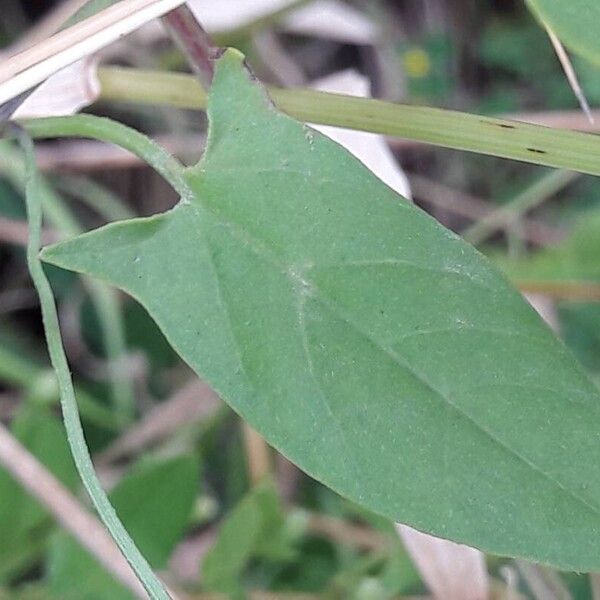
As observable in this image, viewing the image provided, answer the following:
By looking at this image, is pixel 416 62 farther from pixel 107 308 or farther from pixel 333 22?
pixel 107 308

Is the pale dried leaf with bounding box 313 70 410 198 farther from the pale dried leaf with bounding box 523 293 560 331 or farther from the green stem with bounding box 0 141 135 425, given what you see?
the green stem with bounding box 0 141 135 425

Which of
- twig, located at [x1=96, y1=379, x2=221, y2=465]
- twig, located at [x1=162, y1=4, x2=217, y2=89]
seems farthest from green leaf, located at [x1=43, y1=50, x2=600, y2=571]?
twig, located at [x1=96, y1=379, x2=221, y2=465]

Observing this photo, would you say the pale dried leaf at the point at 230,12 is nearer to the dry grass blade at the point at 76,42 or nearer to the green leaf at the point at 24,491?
the green leaf at the point at 24,491

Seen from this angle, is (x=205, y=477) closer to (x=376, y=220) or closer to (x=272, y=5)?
(x=272, y=5)

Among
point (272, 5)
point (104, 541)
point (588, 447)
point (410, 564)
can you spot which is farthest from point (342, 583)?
point (272, 5)

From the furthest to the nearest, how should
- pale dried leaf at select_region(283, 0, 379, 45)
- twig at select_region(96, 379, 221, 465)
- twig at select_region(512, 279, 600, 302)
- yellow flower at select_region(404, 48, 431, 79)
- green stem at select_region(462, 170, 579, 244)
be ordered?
1. yellow flower at select_region(404, 48, 431, 79)
2. pale dried leaf at select_region(283, 0, 379, 45)
3. green stem at select_region(462, 170, 579, 244)
4. twig at select_region(96, 379, 221, 465)
5. twig at select_region(512, 279, 600, 302)

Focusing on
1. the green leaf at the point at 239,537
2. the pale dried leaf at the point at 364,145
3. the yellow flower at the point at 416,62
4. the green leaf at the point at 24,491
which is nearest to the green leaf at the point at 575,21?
the pale dried leaf at the point at 364,145

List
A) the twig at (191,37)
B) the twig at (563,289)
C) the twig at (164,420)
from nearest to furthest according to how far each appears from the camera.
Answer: the twig at (191,37)
the twig at (563,289)
the twig at (164,420)
